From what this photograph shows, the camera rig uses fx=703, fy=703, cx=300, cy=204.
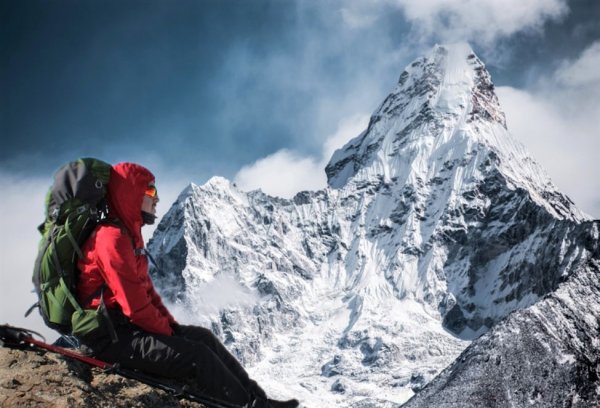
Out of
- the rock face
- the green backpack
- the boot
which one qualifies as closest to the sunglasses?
the green backpack

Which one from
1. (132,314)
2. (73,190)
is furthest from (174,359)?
(73,190)

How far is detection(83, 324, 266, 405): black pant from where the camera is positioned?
6074 mm

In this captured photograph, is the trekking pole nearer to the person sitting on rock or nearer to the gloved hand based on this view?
the person sitting on rock

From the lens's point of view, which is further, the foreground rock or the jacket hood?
the jacket hood

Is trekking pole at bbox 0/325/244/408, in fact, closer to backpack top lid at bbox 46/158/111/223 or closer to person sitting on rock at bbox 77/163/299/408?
person sitting on rock at bbox 77/163/299/408

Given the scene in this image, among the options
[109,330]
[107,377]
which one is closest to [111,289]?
[109,330]

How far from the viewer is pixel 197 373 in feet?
20.5

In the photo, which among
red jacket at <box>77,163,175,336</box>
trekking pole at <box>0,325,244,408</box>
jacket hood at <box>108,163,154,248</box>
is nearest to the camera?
trekking pole at <box>0,325,244,408</box>

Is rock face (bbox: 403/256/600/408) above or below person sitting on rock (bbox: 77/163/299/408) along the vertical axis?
below

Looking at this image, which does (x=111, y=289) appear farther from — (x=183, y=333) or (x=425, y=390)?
(x=425, y=390)

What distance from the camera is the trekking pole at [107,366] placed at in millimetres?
5852

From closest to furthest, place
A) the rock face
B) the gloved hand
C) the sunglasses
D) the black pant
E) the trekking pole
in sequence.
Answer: the rock face < the trekking pole < the black pant < the sunglasses < the gloved hand

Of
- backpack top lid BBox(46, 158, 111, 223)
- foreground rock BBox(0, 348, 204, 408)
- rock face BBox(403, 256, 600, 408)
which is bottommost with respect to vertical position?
rock face BBox(403, 256, 600, 408)

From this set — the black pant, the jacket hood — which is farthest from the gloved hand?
the jacket hood
